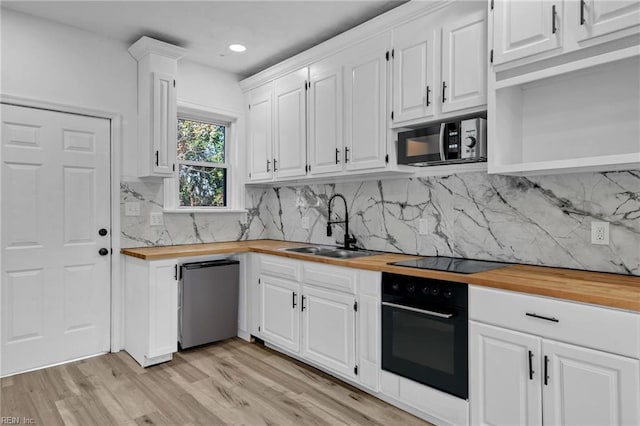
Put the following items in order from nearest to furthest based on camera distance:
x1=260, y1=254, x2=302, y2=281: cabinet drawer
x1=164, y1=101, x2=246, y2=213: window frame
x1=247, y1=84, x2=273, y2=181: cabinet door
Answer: x1=260, y1=254, x2=302, y2=281: cabinet drawer < x1=164, y1=101, x2=246, y2=213: window frame < x1=247, y1=84, x2=273, y2=181: cabinet door

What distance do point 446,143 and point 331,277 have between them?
115 centimetres

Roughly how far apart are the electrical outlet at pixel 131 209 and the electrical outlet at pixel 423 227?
243cm

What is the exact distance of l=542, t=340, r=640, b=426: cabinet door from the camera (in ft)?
4.88

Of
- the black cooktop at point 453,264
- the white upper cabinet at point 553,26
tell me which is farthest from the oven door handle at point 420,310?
the white upper cabinet at point 553,26

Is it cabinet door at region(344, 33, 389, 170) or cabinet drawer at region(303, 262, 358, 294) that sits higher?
cabinet door at region(344, 33, 389, 170)

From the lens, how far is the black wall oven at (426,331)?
78.9 inches

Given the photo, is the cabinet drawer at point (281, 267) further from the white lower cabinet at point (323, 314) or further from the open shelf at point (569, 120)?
the open shelf at point (569, 120)

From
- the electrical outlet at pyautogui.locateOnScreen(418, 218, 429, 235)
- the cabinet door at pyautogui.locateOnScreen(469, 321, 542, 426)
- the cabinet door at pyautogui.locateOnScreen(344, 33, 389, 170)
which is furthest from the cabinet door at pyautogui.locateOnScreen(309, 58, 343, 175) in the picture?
the cabinet door at pyautogui.locateOnScreen(469, 321, 542, 426)

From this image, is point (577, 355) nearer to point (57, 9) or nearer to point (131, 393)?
point (131, 393)

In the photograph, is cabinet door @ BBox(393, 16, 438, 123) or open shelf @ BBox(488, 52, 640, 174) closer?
A: open shelf @ BBox(488, 52, 640, 174)

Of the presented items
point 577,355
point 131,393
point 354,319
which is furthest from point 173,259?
point 577,355

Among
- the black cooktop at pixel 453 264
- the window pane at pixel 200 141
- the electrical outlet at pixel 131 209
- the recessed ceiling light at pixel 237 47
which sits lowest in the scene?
the black cooktop at pixel 453 264

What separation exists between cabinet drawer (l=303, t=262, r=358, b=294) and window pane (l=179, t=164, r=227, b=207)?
166 centimetres

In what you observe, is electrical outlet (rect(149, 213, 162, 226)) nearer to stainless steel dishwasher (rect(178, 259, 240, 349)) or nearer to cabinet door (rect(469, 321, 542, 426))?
stainless steel dishwasher (rect(178, 259, 240, 349))
